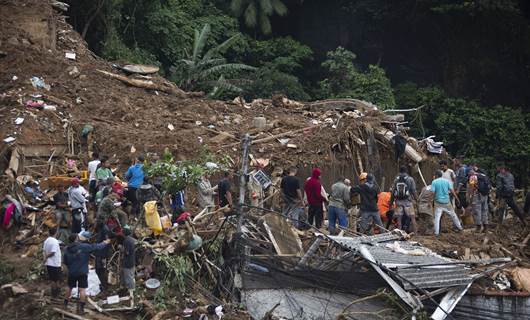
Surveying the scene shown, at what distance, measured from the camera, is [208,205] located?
1612cm

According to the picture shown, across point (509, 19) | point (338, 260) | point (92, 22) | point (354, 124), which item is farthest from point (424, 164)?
point (509, 19)

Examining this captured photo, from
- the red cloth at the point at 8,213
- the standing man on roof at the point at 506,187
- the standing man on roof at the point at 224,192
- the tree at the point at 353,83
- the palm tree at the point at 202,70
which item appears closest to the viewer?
the red cloth at the point at 8,213

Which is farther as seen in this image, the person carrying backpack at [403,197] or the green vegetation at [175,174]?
the person carrying backpack at [403,197]

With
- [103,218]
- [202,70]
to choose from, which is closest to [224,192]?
[103,218]

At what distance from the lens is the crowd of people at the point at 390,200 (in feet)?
53.4

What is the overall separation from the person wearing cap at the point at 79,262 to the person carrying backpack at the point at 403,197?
5796 mm

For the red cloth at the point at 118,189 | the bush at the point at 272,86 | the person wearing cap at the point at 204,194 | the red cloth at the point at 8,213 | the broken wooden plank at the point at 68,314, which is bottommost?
the bush at the point at 272,86

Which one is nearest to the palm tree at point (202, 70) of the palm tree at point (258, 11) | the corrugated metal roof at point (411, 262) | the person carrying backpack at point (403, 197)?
the palm tree at point (258, 11)

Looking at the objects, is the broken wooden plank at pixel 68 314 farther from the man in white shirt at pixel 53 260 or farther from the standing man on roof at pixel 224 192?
the standing man on roof at pixel 224 192

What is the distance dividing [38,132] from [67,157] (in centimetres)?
80

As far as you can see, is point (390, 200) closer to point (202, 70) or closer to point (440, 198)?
point (440, 198)

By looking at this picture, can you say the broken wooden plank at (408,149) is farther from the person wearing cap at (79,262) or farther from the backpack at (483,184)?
the person wearing cap at (79,262)

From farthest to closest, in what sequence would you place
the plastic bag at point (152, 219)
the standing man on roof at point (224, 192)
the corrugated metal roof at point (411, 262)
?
the standing man on roof at point (224, 192) → the plastic bag at point (152, 219) → the corrugated metal roof at point (411, 262)

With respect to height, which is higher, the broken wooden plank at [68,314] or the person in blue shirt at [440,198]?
the person in blue shirt at [440,198]
